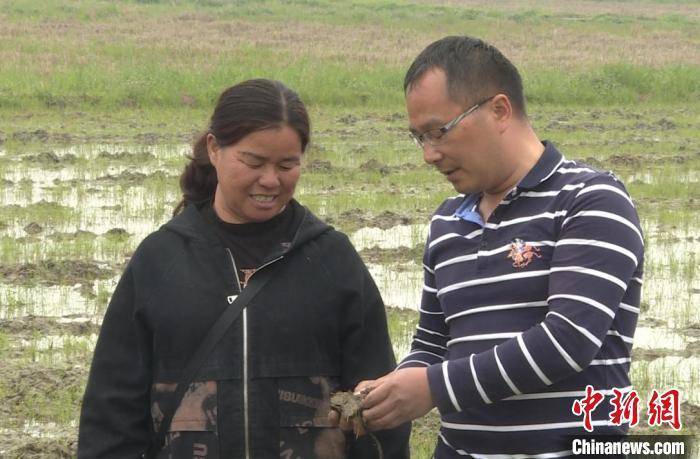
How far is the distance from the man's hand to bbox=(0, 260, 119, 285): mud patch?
17.9 ft

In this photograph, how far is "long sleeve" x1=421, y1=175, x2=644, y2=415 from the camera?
2324mm

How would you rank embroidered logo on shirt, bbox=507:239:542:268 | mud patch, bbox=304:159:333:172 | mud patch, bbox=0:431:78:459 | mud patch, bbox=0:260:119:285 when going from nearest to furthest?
1. embroidered logo on shirt, bbox=507:239:542:268
2. mud patch, bbox=0:431:78:459
3. mud patch, bbox=0:260:119:285
4. mud patch, bbox=304:159:333:172

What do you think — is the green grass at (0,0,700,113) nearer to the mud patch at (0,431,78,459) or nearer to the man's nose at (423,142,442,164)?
the mud patch at (0,431,78,459)

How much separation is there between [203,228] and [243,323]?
25cm

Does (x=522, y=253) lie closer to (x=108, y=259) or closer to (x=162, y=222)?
(x=108, y=259)

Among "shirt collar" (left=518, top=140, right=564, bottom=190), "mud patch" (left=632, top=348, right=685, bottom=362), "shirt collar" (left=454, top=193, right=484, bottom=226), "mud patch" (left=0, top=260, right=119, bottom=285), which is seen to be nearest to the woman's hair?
"shirt collar" (left=454, top=193, right=484, bottom=226)

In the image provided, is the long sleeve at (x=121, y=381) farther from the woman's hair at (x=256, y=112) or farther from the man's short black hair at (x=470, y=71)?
the man's short black hair at (x=470, y=71)

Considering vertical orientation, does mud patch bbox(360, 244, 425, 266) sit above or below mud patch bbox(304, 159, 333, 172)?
below

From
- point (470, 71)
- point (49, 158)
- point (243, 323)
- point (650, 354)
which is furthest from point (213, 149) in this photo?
point (49, 158)

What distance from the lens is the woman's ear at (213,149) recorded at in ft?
9.04

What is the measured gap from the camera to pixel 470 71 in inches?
102

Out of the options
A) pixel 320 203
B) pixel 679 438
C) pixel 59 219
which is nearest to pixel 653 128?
pixel 320 203

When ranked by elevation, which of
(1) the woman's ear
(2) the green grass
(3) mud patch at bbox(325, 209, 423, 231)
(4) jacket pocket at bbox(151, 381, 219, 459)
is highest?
(2) the green grass

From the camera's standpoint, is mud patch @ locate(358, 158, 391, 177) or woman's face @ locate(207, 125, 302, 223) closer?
woman's face @ locate(207, 125, 302, 223)
